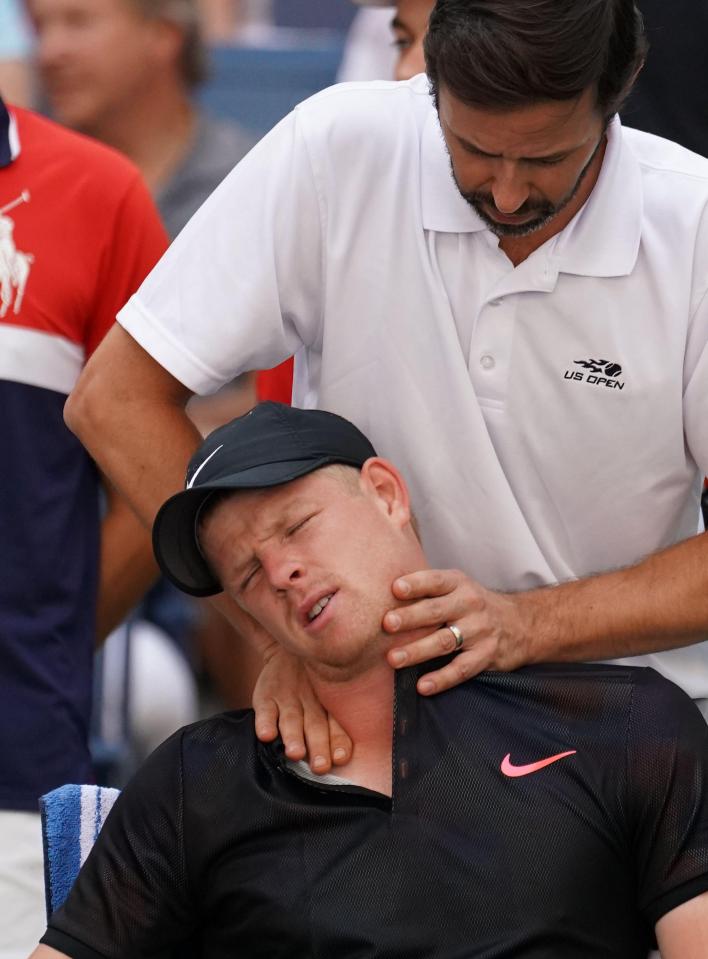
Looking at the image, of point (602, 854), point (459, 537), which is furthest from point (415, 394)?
point (602, 854)

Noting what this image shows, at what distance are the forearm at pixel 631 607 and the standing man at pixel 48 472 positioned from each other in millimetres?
846

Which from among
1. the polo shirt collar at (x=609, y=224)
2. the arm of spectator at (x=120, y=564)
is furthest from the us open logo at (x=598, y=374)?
the arm of spectator at (x=120, y=564)

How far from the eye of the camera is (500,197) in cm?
222

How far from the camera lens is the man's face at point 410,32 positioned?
3039 mm

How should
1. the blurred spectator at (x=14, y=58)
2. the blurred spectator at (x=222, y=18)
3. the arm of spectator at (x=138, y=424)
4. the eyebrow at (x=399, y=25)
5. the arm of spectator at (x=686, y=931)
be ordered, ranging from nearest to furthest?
the arm of spectator at (x=686, y=931)
the arm of spectator at (x=138, y=424)
the eyebrow at (x=399, y=25)
the blurred spectator at (x=14, y=58)
the blurred spectator at (x=222, y=18)

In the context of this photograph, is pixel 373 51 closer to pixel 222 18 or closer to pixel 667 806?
pixel 222 18

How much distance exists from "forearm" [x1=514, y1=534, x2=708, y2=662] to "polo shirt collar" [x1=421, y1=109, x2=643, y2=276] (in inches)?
16.8

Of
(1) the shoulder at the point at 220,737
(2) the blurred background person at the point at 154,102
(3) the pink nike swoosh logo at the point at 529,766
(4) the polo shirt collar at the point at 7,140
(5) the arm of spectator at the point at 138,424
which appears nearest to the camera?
(3) the pink nike swoosh logo at the point at 529,766

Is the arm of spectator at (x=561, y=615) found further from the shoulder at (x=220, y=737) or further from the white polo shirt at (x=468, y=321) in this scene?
the shoulder at (x=220, y=737)

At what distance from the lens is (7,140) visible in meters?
2.85

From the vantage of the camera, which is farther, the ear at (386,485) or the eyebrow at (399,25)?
the eyebrow at (399,25)

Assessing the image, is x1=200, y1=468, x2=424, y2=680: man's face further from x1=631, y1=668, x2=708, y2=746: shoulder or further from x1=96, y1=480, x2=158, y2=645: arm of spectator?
x1=96, y1=480, x2=158, y2=645: arm of spectator

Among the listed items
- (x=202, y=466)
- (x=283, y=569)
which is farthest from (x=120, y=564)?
(x=283, y=569)

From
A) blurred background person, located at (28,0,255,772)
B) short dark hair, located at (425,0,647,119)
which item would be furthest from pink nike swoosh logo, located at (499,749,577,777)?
blurred background person, located at (28,0,255,772)
